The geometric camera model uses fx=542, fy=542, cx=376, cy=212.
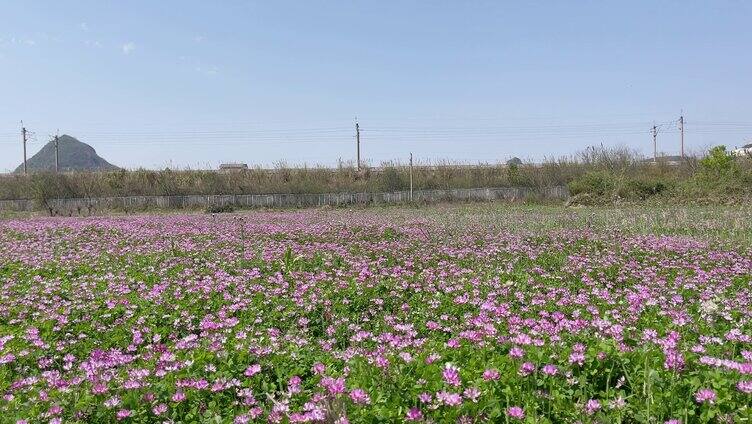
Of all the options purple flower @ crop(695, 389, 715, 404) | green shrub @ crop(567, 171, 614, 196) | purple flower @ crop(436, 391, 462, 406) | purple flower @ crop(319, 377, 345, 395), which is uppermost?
green shrub @ crop(567, 171, 614, 196)

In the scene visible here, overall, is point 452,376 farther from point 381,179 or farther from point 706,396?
point 381,179

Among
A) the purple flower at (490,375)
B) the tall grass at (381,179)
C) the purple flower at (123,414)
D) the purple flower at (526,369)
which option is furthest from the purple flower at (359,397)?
the tall grass at (381,179)

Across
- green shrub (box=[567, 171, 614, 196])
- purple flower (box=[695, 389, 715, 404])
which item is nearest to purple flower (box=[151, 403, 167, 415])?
purple flower (box=[695, 389, 715, 404])

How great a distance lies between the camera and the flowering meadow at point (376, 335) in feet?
9.29

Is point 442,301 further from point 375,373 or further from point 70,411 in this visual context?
point 70,411

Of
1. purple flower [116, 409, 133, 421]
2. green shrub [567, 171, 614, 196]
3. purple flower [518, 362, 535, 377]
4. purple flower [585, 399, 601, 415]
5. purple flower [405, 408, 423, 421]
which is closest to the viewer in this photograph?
purple flower [405, 408, 423, 421]

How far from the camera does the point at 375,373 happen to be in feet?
10.5

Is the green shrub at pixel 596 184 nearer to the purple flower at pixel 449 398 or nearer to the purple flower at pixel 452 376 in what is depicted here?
the purple flower at pixel 452 376

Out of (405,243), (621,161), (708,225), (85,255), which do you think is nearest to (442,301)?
(405,243)

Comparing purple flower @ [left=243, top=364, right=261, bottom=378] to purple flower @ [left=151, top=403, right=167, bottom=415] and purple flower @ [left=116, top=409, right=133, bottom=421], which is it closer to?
purple flower @ [left=151, top=403, right=167, bottom=415]

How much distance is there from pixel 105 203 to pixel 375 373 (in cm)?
3606

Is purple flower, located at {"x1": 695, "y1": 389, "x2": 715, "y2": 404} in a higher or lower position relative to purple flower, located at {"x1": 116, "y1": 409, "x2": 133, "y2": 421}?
higher

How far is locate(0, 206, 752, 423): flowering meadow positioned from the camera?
111 inches

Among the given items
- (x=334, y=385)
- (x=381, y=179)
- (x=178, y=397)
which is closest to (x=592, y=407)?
(x=334, y=385)
